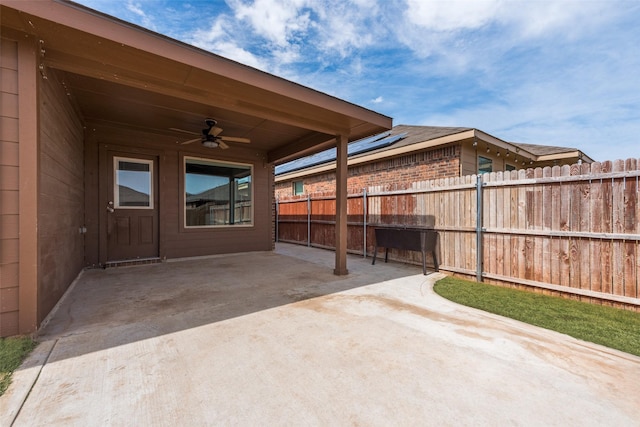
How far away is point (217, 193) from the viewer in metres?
6.65

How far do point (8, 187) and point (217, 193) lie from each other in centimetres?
458

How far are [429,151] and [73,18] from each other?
22.2 ft

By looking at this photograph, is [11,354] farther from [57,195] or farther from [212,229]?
[212,229]

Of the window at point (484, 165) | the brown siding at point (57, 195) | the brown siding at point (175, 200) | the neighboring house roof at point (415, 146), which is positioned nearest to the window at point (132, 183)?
the brown siding at point (175, 200)

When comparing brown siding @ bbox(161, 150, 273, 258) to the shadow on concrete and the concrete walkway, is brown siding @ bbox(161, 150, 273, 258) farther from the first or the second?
the concrete walkway

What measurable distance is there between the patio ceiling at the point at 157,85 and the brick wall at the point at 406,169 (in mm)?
2634

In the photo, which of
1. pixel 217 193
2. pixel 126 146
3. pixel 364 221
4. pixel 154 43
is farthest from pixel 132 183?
pixel 364 221

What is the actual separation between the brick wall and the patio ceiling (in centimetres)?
263

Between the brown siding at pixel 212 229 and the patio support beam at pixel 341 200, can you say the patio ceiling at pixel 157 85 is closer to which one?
the patio support beam at pixel 341 200

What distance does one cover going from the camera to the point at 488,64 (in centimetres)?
788

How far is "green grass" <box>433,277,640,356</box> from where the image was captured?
2.34 metres

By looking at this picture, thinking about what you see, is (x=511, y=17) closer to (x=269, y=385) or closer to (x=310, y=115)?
(x=310, y=115)

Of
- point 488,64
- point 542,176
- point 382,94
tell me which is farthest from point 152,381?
point 382,94

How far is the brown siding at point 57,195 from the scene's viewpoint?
8.21 ft
